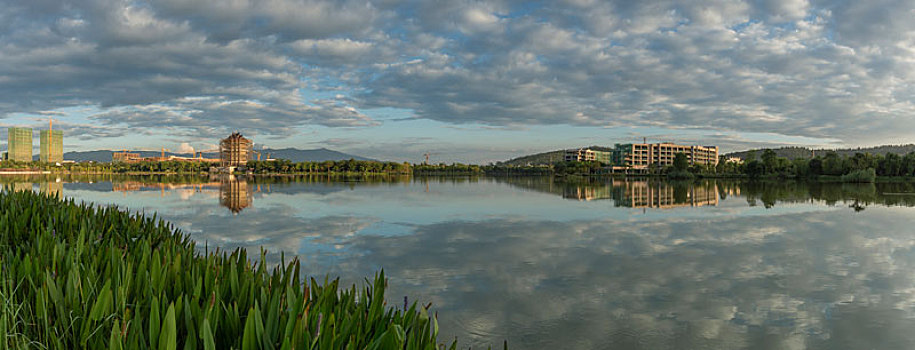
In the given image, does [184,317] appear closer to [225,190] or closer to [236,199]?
[236,199]

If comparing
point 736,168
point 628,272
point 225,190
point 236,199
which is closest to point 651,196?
point 236,199

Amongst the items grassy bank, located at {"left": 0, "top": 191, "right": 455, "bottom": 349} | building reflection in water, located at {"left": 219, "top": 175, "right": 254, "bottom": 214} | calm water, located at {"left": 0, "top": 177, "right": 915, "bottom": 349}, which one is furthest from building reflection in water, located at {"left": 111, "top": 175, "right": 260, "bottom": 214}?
grassy bank, located at {"left": 0, "top": 191, "right": 455, "bottom": 349}

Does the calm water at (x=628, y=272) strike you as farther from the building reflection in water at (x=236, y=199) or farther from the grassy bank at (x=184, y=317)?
the building reflection in water at (x=236, y=199)

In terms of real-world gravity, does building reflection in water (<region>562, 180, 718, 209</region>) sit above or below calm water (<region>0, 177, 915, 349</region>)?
above

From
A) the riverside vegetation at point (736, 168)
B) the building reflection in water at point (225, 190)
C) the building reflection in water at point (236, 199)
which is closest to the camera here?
the building reflection in water at point (236, 199)

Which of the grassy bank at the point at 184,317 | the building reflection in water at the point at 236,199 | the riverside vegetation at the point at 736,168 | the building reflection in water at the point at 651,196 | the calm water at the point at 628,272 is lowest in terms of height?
the calm water at the point at 628,272

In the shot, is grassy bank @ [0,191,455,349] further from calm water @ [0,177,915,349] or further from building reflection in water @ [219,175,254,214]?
building reflection in water @ [219,175,254,214]

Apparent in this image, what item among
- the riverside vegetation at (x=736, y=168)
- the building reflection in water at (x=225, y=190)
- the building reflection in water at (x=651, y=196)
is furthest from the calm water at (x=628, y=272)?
the riverside vegetation at (x=736, y=168)

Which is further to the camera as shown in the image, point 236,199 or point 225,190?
point 225,190

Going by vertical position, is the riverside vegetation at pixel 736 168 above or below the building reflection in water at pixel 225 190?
above

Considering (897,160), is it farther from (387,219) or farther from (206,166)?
(206,166)

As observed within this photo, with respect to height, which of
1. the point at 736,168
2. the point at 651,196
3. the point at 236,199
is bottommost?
the point at 236,199

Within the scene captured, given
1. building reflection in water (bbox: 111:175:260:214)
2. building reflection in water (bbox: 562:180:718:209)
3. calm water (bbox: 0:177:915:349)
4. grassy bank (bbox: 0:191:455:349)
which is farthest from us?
building reflection in water (bbox: 562:180:718:209)

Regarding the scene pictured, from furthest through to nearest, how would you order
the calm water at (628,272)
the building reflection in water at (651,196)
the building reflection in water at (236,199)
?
1. the building reflection in water at (651,196)
2. the building reflection in water at (236,199)
3. the calm water at (628,272)
